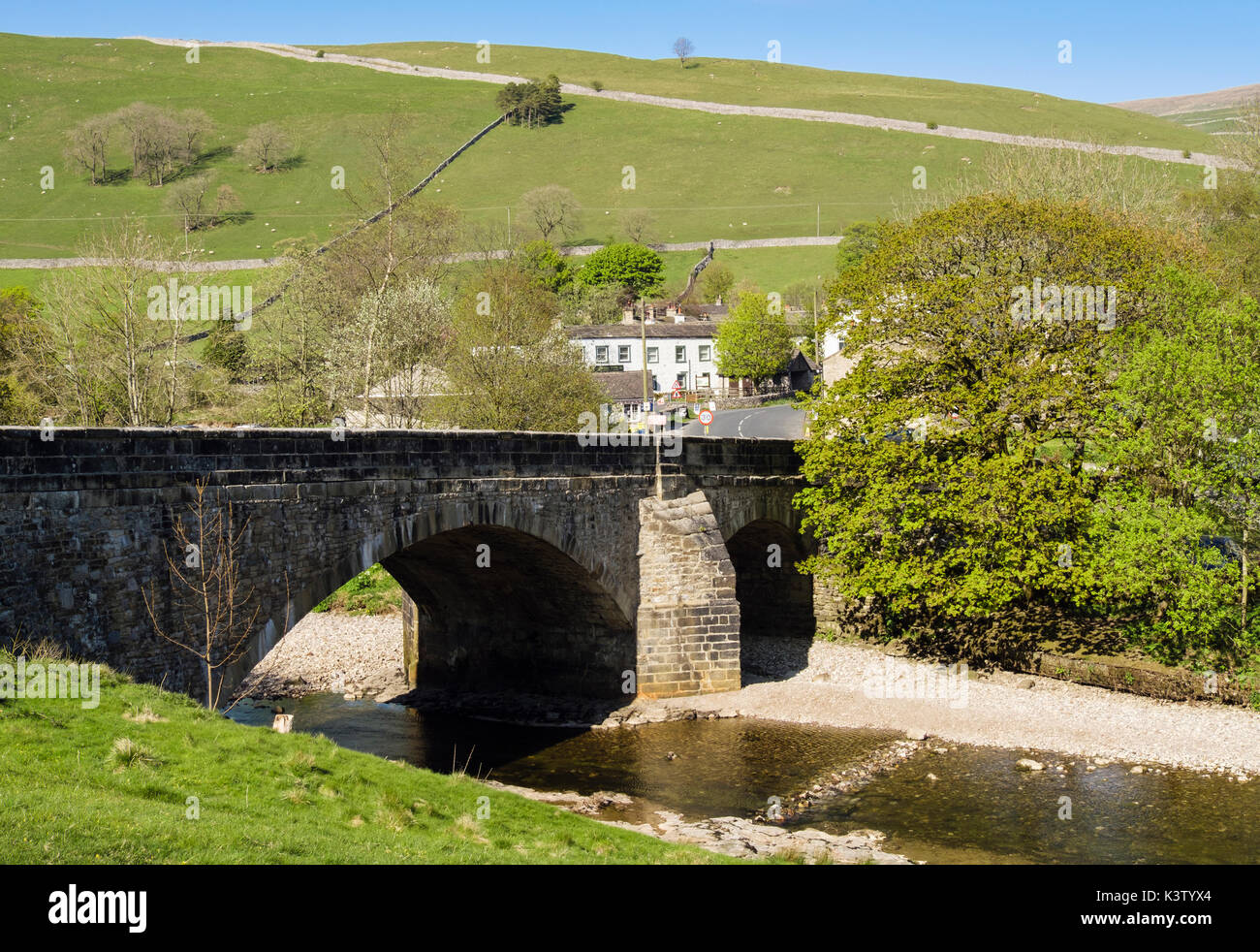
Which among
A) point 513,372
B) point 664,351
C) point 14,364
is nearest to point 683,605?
point 513,372

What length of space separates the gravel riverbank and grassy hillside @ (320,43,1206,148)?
136 m

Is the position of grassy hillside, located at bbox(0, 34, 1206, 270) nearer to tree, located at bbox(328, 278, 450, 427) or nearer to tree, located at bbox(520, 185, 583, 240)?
tree, located at bbox(520, 185, 583, 240)

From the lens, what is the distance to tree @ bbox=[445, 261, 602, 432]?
40.6 m

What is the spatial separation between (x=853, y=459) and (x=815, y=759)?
9.27m

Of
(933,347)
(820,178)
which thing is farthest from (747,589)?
(820,178)

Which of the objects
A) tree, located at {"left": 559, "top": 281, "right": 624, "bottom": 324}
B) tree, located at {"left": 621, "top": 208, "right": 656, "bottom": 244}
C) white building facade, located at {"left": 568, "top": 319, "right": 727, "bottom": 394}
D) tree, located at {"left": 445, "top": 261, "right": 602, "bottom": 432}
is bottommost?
tree, located at {"left": 445, "top": 261, "right": 602, "bottom": 432}

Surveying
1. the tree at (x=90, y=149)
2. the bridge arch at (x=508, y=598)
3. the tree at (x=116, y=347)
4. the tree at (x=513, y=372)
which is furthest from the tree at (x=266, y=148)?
the bridge arch at (x=508, y=598)

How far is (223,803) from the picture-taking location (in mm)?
12094

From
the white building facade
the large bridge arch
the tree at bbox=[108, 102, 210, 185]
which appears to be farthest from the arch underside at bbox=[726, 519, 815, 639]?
the tree at bbox=[108, 102, 210, 185]

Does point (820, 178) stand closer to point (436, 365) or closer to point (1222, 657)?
point (436, 365)

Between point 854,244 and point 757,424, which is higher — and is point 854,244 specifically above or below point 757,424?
above

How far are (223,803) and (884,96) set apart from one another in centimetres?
18915

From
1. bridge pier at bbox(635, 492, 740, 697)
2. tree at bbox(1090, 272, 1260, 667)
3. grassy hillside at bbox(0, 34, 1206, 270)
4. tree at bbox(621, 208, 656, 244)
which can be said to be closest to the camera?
tree at bbox(1090, 272, 1260, 667)

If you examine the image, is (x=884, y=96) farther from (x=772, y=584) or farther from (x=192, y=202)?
(x=772, y=584)
